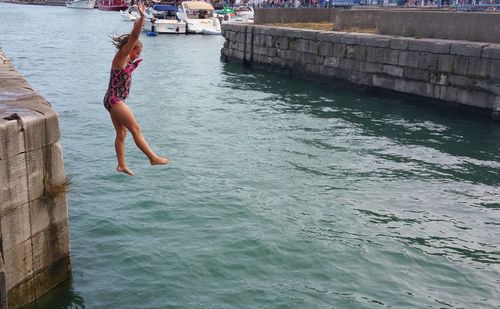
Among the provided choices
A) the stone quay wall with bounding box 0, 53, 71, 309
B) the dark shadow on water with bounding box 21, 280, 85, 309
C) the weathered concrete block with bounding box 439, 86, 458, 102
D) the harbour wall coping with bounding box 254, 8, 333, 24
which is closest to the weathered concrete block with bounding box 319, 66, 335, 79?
the weathered concrete block with bounding box 439, 86, 458, 102

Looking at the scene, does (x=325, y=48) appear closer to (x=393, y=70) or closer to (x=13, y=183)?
(x=393, y=70)

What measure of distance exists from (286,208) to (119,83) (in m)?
6.51

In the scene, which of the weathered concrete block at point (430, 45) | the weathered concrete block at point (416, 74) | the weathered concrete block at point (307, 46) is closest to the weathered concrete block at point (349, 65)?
the weathered concrete block at point (307, 46)

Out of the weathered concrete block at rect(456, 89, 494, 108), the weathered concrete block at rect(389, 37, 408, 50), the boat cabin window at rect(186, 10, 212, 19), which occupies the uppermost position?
the boat cabin window at rect(186, 10, 212, 19)

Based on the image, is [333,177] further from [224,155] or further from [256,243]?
[256,243]

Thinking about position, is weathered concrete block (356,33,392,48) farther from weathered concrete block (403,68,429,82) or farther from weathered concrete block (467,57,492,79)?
weathered concrete block (467,57,492,79)

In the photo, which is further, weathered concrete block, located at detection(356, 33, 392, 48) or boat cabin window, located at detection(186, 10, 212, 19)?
boat cabin window, located at detection(186, 10, 212, 19)

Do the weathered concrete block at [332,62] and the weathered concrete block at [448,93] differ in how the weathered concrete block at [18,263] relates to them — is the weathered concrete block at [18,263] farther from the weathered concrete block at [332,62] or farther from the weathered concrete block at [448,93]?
the weathered concrete block at [332,62]

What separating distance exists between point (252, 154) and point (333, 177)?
117 inches

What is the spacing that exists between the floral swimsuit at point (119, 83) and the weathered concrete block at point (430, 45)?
17156 mm

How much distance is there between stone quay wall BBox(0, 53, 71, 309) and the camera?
6.93 meters

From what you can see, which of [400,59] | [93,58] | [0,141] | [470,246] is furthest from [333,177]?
[93,58]

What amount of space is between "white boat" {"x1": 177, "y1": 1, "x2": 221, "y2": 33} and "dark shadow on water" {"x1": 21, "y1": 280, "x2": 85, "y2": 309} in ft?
181

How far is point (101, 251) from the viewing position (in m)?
9.84
